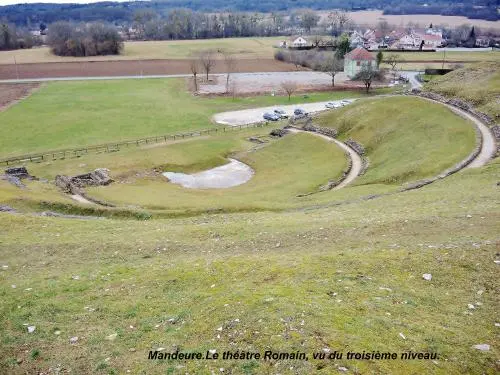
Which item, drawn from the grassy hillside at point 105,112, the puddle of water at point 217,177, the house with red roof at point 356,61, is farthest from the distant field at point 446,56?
the puddle of water at point 217,177

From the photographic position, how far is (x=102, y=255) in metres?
26.9

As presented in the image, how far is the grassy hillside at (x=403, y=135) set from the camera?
4794 centimetres

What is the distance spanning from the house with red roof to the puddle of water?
90.0 metres

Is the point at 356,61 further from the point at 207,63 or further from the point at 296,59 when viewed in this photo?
the point at 207,63

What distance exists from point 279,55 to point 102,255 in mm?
166516

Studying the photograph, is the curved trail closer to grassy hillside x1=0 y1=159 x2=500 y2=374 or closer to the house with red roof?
grassy hillside x1=0 y1=159 x2=500 y2=374

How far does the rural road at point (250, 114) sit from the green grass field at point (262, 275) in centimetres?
3957

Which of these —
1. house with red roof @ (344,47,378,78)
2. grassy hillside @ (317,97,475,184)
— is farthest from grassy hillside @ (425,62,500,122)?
house with red roof @ (344,47,378,78)

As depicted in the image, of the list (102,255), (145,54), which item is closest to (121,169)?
(102,255)

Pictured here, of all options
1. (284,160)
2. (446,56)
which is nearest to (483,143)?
(284,160)

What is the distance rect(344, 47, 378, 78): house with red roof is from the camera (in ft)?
460

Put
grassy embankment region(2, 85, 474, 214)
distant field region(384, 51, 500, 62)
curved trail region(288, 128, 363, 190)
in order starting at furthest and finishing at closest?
distant field region(384, 51, 500, 62)
curved trail region(288, 128, 363, 190)
grassy embankment region(2, 85, 474, 214)

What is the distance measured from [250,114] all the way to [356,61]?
6044 cm

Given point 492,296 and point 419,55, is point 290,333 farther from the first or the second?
point 419,55
